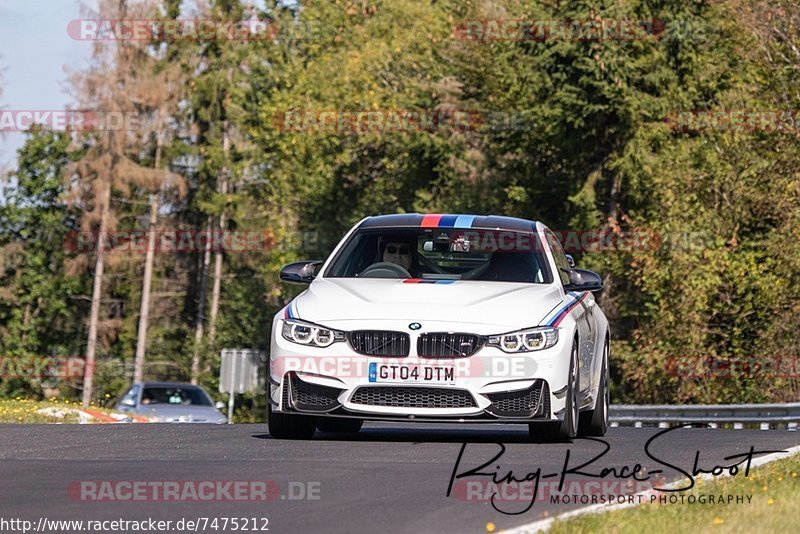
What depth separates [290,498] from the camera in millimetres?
8688

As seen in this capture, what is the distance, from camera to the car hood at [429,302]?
12023 millimetres

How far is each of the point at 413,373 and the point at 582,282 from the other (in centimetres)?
216

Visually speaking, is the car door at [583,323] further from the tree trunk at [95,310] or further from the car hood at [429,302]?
the tree trunk at [95,310]

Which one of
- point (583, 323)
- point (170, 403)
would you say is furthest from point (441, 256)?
point (170, 403)

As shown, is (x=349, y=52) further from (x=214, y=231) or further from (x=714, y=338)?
(x=714, y=338)

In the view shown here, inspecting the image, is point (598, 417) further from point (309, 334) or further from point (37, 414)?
point (37, 414)

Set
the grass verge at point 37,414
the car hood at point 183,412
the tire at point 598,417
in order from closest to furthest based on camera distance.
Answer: the tire at point 598,417 < the grass verge at point 37,414 < the car hood at point 183,412

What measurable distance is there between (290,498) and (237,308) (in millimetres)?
62997

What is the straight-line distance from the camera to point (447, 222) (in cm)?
1363

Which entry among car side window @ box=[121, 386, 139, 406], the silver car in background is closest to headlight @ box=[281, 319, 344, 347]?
the silver car in background

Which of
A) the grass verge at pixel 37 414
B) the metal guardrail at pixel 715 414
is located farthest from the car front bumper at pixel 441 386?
the metal guardrail at pixel 715 414

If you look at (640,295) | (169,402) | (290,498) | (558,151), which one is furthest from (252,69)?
(290,498)

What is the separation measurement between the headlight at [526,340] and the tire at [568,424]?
0.31 m

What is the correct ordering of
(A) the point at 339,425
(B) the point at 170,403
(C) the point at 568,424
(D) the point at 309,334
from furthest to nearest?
(B) the point at 170,403 < (A) the point at 339,425 < (C) the point at 568,424 < (D) the point at 309,334
